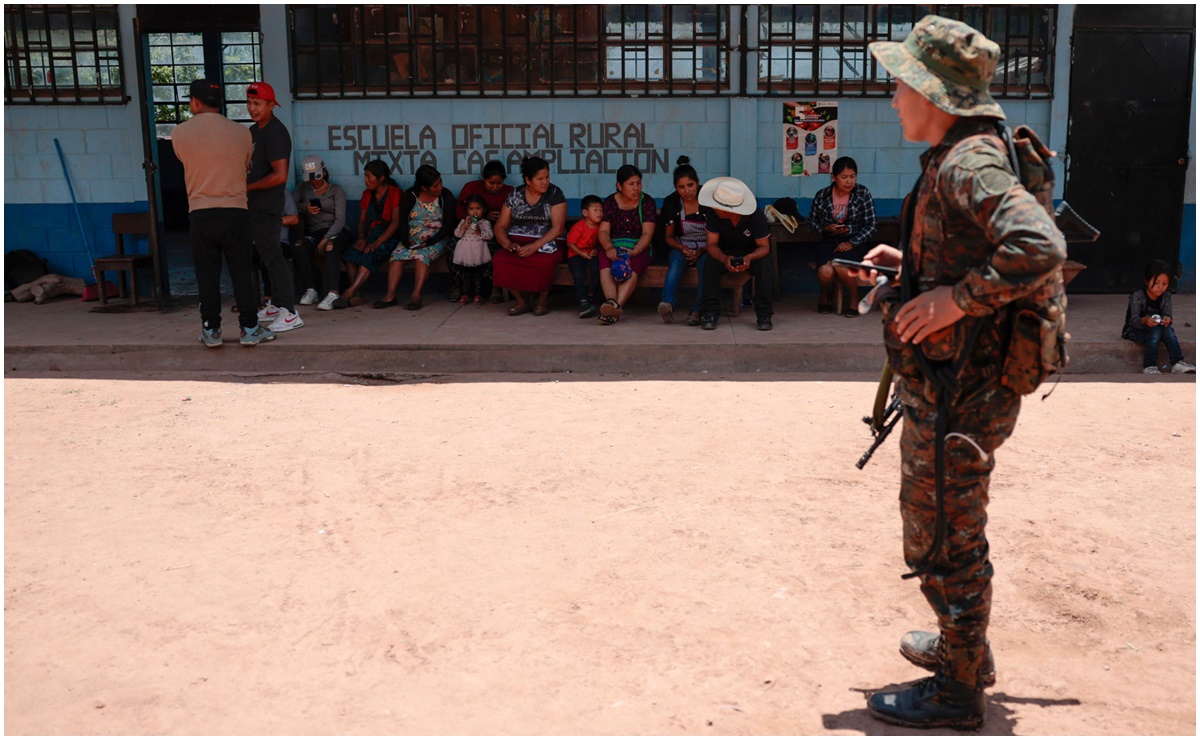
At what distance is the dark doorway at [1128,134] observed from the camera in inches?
343

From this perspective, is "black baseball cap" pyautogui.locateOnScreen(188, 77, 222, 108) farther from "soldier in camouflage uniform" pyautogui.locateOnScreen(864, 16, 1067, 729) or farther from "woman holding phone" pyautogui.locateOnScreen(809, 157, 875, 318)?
"soldier in camouflage uniform" pyautogui.locateOnScreen(864, 16, 1067, 729)

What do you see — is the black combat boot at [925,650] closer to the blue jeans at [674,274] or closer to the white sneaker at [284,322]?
the blue jeans at [674,274]

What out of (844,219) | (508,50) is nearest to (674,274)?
(844,219)

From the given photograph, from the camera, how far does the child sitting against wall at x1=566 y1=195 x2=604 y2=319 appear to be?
26.6 feet

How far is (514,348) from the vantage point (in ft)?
23.5

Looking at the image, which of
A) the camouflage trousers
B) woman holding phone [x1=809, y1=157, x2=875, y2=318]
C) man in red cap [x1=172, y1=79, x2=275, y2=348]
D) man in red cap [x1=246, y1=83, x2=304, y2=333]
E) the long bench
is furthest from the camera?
woman holding phone [x1=809, y1=157, x2=875, y2=318]

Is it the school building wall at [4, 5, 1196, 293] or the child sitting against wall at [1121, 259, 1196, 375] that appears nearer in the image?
the child sitting against wall at [1121, 259, 1196, 375]

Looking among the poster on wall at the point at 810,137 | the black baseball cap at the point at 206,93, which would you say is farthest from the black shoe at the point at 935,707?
the poster on wall at the point at 810,137

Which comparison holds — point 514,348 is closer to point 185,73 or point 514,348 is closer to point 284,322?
point 284,322

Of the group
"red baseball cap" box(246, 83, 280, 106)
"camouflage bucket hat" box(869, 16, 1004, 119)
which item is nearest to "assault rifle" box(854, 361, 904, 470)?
"camouflage bucket hat" box(869, 16, 1004, 119)

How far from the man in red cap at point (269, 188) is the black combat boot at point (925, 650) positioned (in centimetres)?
559

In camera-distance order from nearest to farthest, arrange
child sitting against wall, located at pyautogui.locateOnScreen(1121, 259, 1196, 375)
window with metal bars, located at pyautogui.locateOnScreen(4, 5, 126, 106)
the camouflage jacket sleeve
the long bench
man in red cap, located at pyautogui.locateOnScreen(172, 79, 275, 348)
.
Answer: the camouflage jacket sleeve < child sitting against wall, located at pyautogui.locateOnScreen(1121, 259, 1196, 375) < man in red cap, located at pyautogui.locateOnScreen(172, 79, 275, 348) < the long bench < window with metal bars, located at pyautogui.locateOnScreen(4, 5, 126, 106)

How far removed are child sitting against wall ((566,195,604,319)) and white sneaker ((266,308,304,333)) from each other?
2.03 meters

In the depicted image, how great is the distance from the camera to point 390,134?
9.01m
